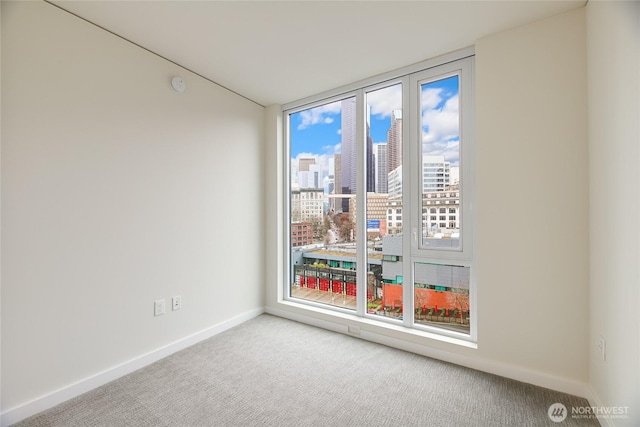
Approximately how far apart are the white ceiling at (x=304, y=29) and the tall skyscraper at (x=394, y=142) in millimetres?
440

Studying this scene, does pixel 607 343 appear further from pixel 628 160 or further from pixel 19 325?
pixel 19 325

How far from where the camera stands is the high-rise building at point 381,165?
9.16ft

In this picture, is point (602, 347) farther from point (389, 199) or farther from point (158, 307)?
point (158, 307)

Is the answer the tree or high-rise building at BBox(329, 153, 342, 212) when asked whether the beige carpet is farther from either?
high-rise building at BBox(329, 153, 342, 212)

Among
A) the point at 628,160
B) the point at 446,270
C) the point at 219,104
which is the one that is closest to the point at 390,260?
the point at 446,270

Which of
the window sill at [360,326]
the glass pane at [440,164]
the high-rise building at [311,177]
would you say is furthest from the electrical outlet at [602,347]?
the high-rise building at [311,177]

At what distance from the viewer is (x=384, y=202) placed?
2.80m

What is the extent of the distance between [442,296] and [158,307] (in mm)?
2427

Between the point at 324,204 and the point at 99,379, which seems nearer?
the point at 99,379

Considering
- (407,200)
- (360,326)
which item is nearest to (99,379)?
(360,326)

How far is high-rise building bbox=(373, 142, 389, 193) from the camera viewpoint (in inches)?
110

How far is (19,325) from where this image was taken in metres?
1.66

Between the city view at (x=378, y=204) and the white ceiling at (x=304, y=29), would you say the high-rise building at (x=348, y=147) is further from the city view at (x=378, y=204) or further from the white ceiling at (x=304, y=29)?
the white ceiling at (x=304, y=29)

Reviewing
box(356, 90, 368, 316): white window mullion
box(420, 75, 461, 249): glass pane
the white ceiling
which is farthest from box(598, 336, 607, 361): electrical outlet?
the white ceiling
